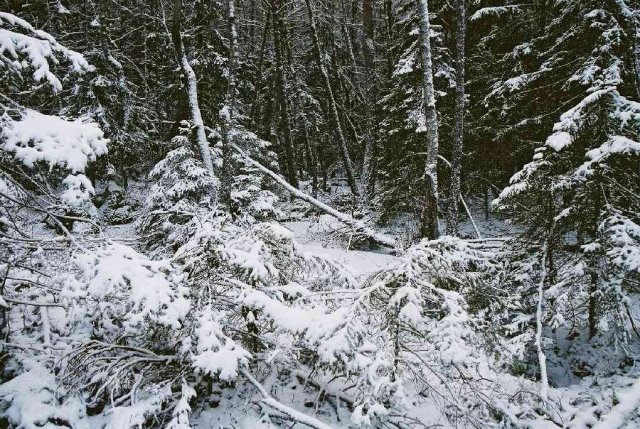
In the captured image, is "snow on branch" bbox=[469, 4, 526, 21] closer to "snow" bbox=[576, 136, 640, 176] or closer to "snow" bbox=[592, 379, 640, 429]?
"snow" bbox=[576, 136, 640, 176]

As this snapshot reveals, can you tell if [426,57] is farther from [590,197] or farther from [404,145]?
[404,145]

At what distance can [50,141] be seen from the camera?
357 cm

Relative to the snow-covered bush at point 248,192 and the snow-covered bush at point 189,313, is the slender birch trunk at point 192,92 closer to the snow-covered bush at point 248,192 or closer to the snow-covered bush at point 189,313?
the snow-covered bush at point 248,192

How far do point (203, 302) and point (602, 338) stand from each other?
8472 millimetres

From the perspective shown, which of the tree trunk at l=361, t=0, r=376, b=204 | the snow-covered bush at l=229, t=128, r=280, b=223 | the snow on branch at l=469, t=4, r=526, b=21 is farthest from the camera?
the snow on branch at l=469, t=4, r=526, b=21

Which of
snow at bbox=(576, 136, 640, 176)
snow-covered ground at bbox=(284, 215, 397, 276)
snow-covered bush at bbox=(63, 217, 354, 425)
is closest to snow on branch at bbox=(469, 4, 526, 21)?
snow-covered ground at bbox=(284, 215, 397, 276)

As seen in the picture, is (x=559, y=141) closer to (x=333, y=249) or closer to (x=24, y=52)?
(x=333, y=249)

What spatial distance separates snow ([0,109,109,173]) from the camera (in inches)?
135

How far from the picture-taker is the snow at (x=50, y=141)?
135 inches

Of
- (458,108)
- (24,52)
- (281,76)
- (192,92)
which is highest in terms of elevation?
(281,76)

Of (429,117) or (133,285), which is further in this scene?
(429,117)

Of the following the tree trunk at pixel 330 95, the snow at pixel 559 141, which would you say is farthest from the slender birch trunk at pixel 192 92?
the snow at pixel 559 141

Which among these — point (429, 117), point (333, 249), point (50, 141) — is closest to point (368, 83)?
point (429, 117)

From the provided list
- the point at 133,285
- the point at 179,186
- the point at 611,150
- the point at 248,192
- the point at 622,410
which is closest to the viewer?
the point at 622,410
